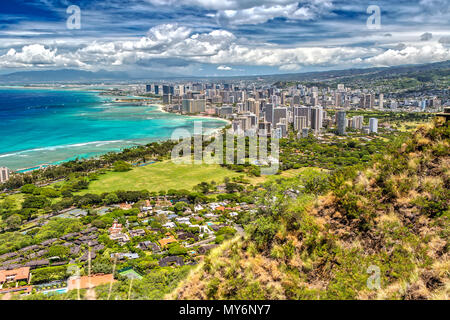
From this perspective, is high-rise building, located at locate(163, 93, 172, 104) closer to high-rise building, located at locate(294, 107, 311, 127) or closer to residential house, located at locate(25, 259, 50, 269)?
high-rise building, located at locate(294, 107, 311, 127)

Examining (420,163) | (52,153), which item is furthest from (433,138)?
(52,153)

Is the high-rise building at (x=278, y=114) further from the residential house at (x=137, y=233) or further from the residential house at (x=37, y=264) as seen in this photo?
the residential house at (x=37, y=264)

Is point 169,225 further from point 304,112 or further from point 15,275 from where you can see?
point 304,112

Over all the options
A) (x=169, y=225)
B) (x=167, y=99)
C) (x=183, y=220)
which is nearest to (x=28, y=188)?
(x=169, y=225)

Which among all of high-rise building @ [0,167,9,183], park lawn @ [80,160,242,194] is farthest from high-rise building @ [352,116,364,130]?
high-rise building @ [0,167,9,183]

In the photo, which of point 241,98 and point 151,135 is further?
point 241,98

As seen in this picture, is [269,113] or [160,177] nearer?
[160,177]
